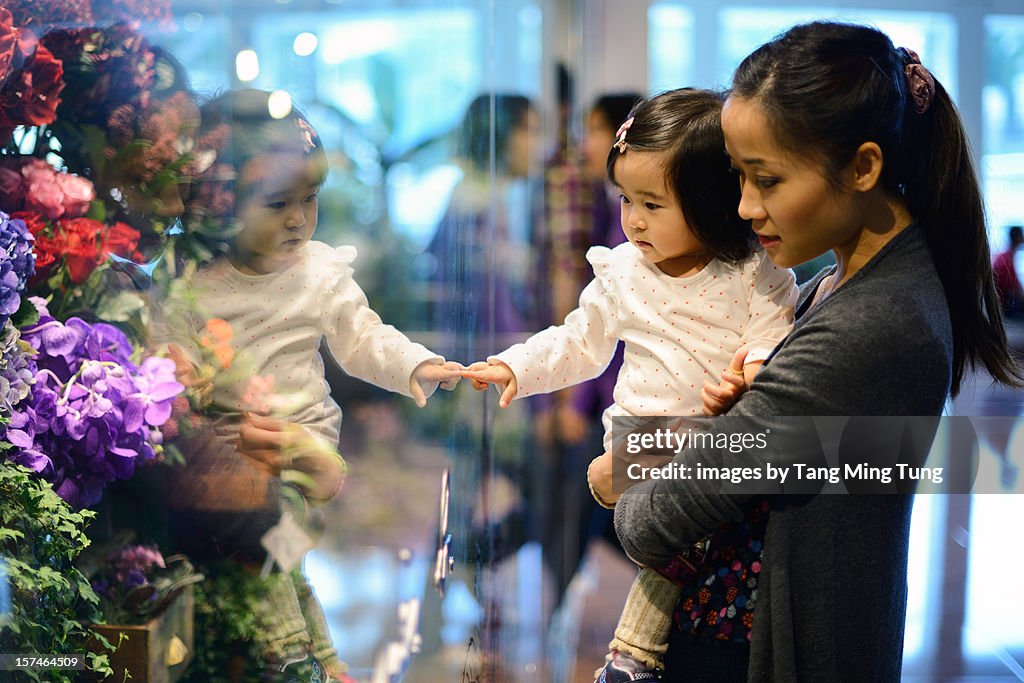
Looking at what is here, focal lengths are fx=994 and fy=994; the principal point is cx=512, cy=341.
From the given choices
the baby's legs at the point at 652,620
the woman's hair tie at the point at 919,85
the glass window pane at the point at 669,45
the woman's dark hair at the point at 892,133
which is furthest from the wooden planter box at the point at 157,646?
the glass window pane at the point at 669,45

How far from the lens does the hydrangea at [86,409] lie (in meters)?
0.97

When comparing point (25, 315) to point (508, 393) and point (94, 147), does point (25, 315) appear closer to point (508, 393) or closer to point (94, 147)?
point (94, 147)

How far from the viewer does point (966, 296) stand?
3.10 feet

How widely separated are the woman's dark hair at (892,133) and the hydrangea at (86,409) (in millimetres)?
630

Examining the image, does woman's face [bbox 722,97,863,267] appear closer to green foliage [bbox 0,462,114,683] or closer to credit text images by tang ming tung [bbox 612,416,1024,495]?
credit text images by tang ming tung [bbox 612,416,1024,495]

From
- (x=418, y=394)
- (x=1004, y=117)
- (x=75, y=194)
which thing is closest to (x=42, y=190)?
(x=75, y=194)

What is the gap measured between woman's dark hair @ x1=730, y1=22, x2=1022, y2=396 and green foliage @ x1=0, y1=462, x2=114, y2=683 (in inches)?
30.0

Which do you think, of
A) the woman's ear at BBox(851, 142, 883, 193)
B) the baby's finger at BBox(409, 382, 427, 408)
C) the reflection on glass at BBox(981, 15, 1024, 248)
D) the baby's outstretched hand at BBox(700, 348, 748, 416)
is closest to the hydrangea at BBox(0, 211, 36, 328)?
the baby's finger at BBox(409, 382, 427, 408)

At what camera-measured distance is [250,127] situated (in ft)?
3.00

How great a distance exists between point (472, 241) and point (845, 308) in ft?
2.05

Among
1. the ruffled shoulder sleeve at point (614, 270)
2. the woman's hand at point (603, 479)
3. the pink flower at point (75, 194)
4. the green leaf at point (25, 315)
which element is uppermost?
the pink flower at point (75, 194)

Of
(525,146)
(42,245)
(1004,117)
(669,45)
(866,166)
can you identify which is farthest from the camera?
(525,146)

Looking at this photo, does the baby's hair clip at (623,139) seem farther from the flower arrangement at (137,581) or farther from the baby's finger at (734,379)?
the flower arrangement at (137,581)

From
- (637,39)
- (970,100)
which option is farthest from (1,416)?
(637,39)
